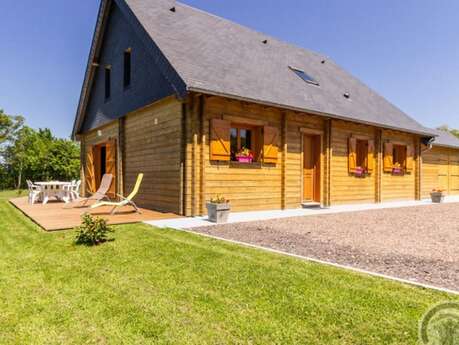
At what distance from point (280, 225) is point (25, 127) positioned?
31.7 m

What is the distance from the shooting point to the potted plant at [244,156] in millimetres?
8453

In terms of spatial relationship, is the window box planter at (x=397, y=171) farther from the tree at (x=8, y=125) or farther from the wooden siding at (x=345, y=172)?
the tree at (x=8, y=125)

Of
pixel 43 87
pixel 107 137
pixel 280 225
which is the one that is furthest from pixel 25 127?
pixel 280 225

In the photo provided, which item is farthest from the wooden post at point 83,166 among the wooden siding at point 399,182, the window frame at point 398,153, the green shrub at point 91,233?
the window frame at point 398,153

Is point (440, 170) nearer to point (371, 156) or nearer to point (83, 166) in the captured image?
point (371, 156)

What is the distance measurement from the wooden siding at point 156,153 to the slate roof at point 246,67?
134cm

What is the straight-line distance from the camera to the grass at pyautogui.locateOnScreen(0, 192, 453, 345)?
82.4 inches

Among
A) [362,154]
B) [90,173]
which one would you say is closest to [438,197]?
[362,154]

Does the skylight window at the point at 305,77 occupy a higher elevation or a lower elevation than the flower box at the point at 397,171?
higher

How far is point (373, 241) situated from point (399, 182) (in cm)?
958

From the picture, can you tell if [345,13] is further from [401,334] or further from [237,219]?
[401,334]

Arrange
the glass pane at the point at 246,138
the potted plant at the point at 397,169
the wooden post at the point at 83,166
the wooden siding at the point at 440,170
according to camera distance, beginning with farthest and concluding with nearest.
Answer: the wooden siding at the point at 440,170
the wooden post at the point at 83,166
the potted plant at the point at 397,169
the glass pane at the point at 246,138

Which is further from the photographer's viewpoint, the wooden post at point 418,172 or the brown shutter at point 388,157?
the wooden post at point 418,172

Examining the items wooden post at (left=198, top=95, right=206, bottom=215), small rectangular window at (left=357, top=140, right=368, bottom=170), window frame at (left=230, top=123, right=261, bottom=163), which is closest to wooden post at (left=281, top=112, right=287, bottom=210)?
window frame at (left=230, top=123, right=261, bottom=163)
